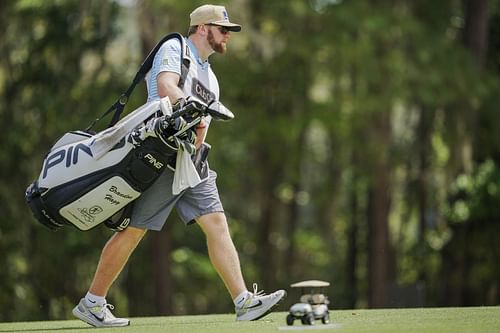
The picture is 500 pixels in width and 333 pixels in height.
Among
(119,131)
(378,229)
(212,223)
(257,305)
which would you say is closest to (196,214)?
(212,223)

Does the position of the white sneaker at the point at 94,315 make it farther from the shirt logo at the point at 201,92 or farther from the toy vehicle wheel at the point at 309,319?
the toy vehicle wheel at the point at 309,319

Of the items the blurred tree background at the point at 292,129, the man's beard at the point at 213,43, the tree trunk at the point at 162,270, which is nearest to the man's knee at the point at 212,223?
the man's beard at the point at 213,43

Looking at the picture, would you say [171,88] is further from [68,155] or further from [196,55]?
[68,155]

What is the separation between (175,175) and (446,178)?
15.1 metres

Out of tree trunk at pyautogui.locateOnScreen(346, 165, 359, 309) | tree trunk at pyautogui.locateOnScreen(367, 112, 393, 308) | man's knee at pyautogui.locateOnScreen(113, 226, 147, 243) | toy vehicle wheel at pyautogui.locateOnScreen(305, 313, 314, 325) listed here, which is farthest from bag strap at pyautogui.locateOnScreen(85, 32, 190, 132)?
tree trunk at pyautogui.locateOnScreen(346, 165, 359, 309)

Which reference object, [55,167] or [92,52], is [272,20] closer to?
[92,52]

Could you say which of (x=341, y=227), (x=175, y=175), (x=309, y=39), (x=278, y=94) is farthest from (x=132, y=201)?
(x=341, y=227)

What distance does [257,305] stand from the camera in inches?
336

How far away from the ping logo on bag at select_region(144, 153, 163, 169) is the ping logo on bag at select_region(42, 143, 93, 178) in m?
0.38

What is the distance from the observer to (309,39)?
21438mm

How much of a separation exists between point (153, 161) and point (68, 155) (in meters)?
0.55

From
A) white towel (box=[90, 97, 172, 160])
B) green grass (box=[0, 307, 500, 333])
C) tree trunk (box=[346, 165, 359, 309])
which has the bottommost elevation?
tree trunk (box=[346, 165, 359, 309])

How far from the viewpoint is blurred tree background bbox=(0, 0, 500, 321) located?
70.8 ft

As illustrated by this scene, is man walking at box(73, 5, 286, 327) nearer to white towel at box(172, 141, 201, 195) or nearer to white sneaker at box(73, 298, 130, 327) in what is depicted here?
white sneaker at box(73, 298, 130, 327)
